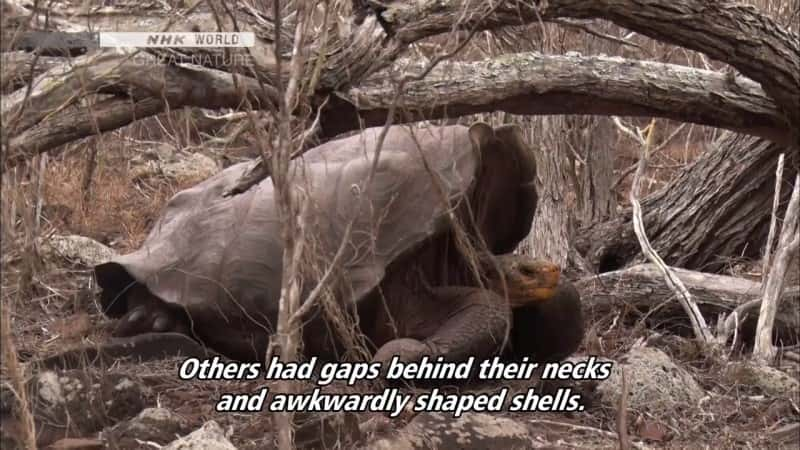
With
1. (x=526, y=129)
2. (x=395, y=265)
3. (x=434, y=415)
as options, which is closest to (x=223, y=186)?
(x=395, y=265)

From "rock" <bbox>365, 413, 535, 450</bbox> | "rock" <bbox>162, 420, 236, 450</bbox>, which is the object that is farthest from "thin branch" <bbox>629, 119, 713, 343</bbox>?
"rock" <bbox>162, 420, 236, 450</bbox>

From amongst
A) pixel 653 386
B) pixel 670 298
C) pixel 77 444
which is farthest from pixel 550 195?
pixel 77 444

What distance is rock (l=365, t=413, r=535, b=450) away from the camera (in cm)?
443

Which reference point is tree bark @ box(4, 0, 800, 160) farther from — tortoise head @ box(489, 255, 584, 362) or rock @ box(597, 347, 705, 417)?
rock @ box(597, 347, 705, 417)

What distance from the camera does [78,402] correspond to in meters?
4.65

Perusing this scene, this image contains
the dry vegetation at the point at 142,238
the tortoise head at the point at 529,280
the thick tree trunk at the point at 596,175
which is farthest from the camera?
the thick tree trunk at the point at 596,175

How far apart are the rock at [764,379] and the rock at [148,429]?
111 inches

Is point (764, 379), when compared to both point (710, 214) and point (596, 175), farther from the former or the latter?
point (596, 175)

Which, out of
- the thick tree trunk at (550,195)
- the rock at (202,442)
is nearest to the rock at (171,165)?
the thick tree trunk at (550,195)

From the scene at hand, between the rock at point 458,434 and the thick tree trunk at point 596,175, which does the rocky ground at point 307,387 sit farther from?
the thick tree trunk at point 596,175

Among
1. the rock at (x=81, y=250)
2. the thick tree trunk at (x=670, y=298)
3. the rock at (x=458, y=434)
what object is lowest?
the rock at (x=81, y=250)

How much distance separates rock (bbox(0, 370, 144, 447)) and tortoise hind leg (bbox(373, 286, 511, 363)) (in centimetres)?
111

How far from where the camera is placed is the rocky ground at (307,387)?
449 cm

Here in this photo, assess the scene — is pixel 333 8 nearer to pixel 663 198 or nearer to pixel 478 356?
pixel 478 356
